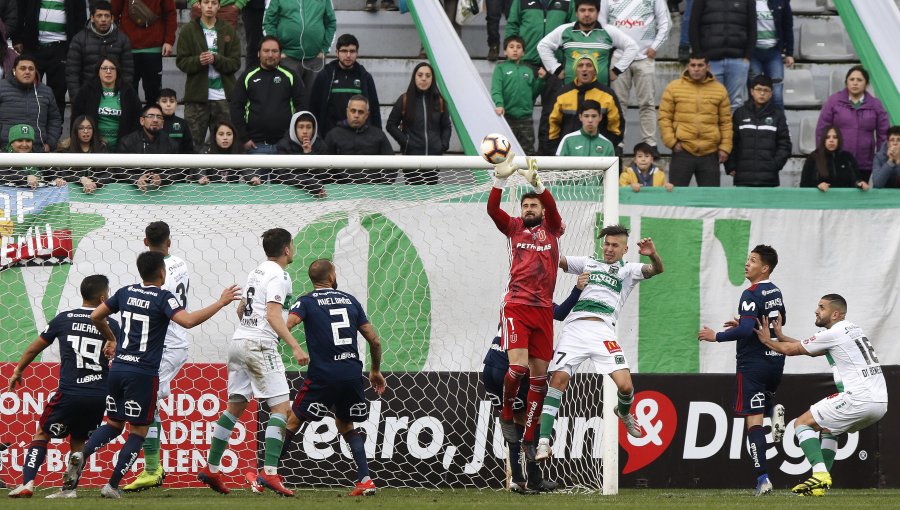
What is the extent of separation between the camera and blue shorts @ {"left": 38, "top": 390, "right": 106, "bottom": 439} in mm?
9875

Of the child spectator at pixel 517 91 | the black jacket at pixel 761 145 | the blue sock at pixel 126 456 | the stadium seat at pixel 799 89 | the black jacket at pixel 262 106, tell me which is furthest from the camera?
the stadium seat at pixel 799 89

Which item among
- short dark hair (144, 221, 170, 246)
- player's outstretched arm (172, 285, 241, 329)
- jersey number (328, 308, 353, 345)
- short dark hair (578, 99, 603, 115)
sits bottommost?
jersey number (328, 308, 353, 345)

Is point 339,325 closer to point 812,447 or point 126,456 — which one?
point 126,456

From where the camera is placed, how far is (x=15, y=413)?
1128 cm

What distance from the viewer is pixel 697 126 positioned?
1337 centimetres

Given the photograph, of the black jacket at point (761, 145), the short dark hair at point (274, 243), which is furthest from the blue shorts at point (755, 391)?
the short dark hair at point (274, 243)

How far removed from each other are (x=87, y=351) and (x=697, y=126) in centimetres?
665

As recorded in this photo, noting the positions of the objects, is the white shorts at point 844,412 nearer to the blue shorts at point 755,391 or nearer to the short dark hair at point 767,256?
the blue shorts at point 755,391

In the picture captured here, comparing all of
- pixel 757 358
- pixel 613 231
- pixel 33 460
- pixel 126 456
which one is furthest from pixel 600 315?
pixel 33 460

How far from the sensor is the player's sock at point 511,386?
983 cm

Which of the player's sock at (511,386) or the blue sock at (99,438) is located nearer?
the blue sock at (99,438)

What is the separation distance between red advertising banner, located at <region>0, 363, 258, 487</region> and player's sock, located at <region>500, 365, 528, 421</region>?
2589 millimetres

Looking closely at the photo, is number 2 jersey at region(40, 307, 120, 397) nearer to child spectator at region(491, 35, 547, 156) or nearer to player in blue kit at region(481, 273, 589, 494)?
player in blue kit at region(481, 273, 589, 494)

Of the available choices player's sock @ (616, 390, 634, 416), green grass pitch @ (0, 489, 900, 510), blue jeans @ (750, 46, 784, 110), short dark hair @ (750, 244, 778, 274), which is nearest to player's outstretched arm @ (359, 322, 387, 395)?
green grass pitch @ (0, 489, 900, 510)
